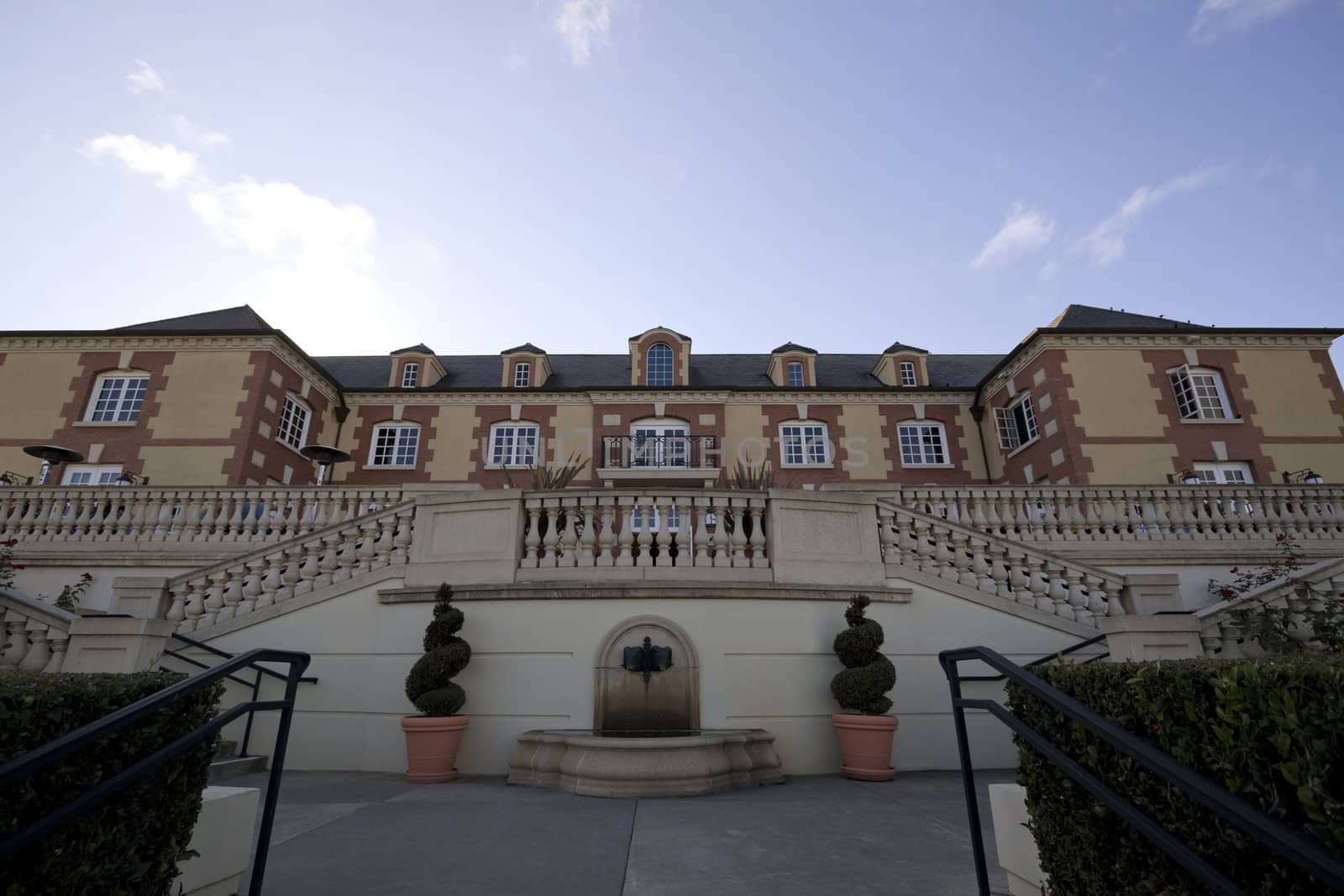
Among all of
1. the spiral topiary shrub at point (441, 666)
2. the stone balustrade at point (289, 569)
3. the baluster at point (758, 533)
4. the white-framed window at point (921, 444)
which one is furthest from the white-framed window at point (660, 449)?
the spiral topiary shrub at point (441, 666)

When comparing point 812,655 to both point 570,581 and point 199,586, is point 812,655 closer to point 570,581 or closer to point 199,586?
point 570,581

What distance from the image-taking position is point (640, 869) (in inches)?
142

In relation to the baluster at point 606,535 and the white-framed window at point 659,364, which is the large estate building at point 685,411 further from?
the baluster at point 606,535

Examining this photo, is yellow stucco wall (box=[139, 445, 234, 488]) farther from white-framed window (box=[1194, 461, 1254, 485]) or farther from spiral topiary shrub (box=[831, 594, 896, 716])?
white-framed window (box=[1194, 461, 1254, 485])

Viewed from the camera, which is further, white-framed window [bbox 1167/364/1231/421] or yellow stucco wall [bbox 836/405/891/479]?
yellow stucco wall [bbox 836/405/891/479]

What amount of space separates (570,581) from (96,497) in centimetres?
992

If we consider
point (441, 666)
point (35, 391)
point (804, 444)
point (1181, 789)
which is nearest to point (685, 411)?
point (804, 444)

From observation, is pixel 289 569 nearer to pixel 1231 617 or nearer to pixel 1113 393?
pixel 1231 617

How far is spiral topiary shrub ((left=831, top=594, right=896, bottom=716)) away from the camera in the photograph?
6.80m

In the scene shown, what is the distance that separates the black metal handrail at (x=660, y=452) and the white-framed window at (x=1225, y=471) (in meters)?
13.6

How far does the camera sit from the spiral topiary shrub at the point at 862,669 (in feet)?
22.3

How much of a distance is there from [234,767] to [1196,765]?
7858 millimetres

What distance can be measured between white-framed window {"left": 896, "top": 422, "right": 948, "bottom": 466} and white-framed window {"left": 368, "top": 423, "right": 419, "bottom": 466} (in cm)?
1694

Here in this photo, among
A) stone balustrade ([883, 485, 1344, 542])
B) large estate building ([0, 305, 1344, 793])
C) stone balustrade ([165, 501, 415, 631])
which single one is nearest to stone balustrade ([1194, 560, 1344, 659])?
large estate building ([0, 305, 1344, 793])
